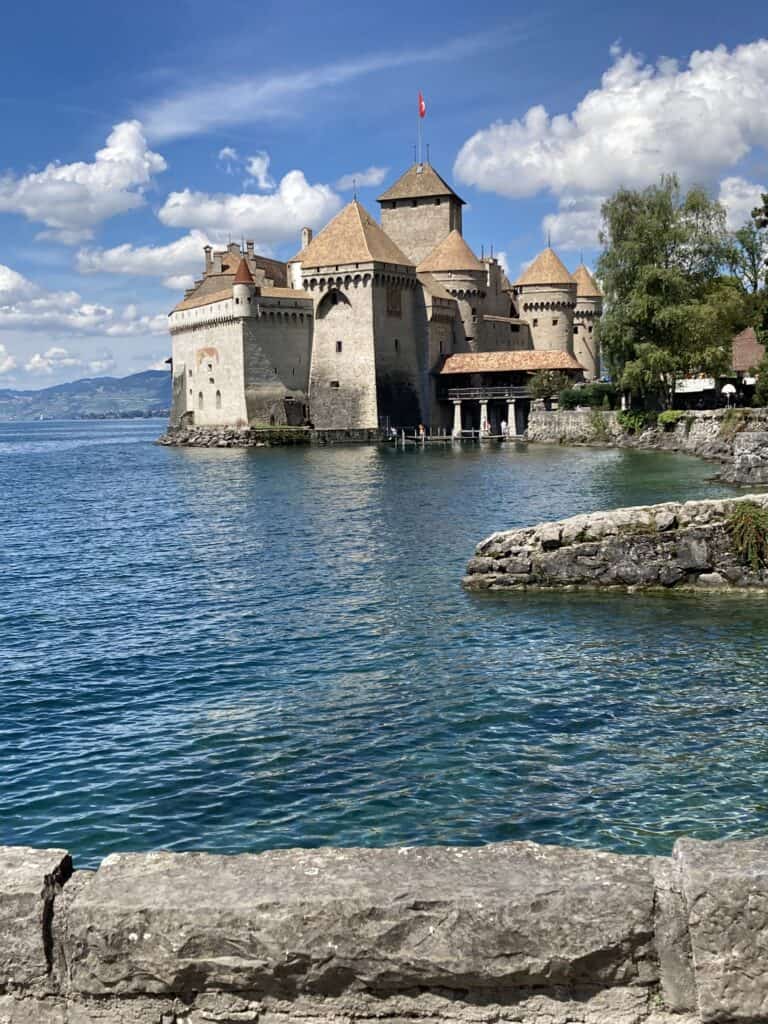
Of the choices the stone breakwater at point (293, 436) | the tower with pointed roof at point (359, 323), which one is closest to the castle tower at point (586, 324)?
the tower with pointed roof at point (359, 323)

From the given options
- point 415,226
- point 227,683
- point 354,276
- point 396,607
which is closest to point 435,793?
point 227,683

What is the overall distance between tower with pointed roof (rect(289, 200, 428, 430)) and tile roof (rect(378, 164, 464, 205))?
519 inches

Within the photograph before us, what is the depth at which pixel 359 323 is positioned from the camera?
76438 mm

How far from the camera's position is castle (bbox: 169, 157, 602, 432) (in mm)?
76438

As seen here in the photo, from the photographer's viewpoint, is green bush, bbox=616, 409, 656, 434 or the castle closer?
green bush, bbox=616, 409, 656, 434

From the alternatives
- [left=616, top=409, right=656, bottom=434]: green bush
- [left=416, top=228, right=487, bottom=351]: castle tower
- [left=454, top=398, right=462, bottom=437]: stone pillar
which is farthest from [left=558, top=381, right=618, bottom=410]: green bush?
[left=416, top=228, right=487, bottom=351]: castle tower

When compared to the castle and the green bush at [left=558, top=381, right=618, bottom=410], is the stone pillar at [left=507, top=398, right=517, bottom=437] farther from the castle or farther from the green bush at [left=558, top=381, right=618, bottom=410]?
the green bush at [left=558, top=381, right=618, bottom=410]

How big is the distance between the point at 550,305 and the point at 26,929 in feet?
300

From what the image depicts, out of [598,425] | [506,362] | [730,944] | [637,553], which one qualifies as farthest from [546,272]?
[730,944]

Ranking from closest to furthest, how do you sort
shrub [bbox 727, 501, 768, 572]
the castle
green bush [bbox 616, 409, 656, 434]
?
shrub [bbox 727, 501, 768, 572] < green bush [bbox 616, 409, 656, 434] < the castle

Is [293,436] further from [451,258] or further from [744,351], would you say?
[744,351]

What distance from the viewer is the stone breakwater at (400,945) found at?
3512 millimetres

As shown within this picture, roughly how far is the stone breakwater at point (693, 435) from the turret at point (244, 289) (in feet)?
75.9

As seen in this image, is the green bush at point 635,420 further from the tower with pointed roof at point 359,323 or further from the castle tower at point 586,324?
the castle tower at point 586,324
